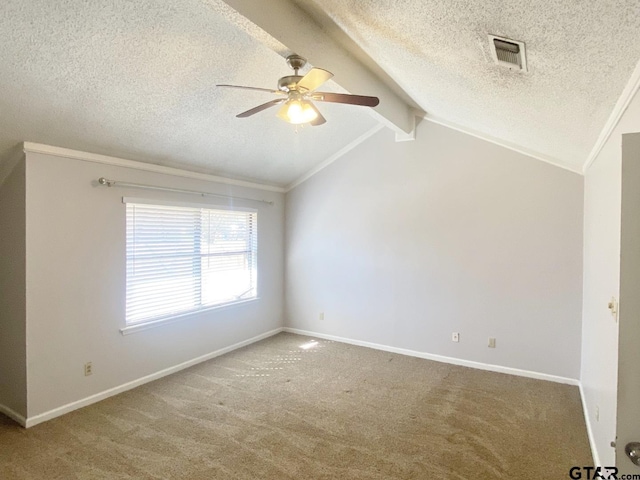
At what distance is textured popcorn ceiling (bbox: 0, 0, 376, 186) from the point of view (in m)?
2.05

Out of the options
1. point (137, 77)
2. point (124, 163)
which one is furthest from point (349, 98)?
point (124, 163)

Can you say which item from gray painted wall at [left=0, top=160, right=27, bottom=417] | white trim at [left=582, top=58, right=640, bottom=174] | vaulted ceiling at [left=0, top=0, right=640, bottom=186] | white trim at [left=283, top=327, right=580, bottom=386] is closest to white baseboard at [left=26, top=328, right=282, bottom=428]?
gray painted wall at [left=0, top=160, right=27, bottom=417]

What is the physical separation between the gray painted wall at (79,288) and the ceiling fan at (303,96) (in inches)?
74.6

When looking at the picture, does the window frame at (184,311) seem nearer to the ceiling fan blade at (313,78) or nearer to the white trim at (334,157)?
the white trim at (334,157)

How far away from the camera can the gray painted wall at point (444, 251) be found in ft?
12.6

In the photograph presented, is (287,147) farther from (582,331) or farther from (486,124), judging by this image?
(582,331)

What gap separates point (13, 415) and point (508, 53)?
14.4 ft

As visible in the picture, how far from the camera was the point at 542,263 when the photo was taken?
153 inches

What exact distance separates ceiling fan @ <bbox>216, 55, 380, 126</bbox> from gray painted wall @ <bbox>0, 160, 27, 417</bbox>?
216 cm

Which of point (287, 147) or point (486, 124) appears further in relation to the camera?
point (287, 147)

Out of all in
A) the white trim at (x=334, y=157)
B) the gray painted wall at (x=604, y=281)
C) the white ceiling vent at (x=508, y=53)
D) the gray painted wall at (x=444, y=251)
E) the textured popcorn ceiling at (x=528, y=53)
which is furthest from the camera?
the white trim at (x=334, y=157)

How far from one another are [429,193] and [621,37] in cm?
317

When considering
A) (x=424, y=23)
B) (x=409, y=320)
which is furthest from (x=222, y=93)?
(x=409, y=320)

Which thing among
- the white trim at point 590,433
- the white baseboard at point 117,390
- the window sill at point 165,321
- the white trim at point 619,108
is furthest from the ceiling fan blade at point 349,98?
the white baseboard at point 117,390
